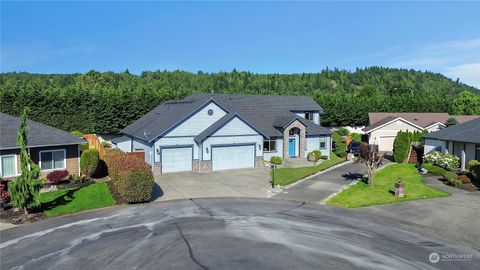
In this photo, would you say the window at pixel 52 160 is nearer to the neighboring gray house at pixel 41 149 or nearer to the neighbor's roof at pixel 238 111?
the neighboring gray house at pixel 41 149

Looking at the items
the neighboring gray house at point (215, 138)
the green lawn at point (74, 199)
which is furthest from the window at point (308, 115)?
the green lawn at point (74, 199)

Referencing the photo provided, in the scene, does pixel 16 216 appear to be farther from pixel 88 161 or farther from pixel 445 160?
pixel 445 160

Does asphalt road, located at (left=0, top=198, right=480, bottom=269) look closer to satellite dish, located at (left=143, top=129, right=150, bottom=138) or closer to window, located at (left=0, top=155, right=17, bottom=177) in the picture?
window, located at (left=0, top=155, right=17, bottom=177)

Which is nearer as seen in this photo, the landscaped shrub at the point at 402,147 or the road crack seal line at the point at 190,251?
the road crack seal line at the point at 190,251

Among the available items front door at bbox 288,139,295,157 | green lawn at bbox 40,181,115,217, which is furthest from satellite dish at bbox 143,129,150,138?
front door at bbox 288,139,295,157

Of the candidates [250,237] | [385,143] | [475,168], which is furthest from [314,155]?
[250,237]

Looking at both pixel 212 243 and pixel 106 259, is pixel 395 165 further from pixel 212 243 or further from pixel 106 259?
pixel 106 259
